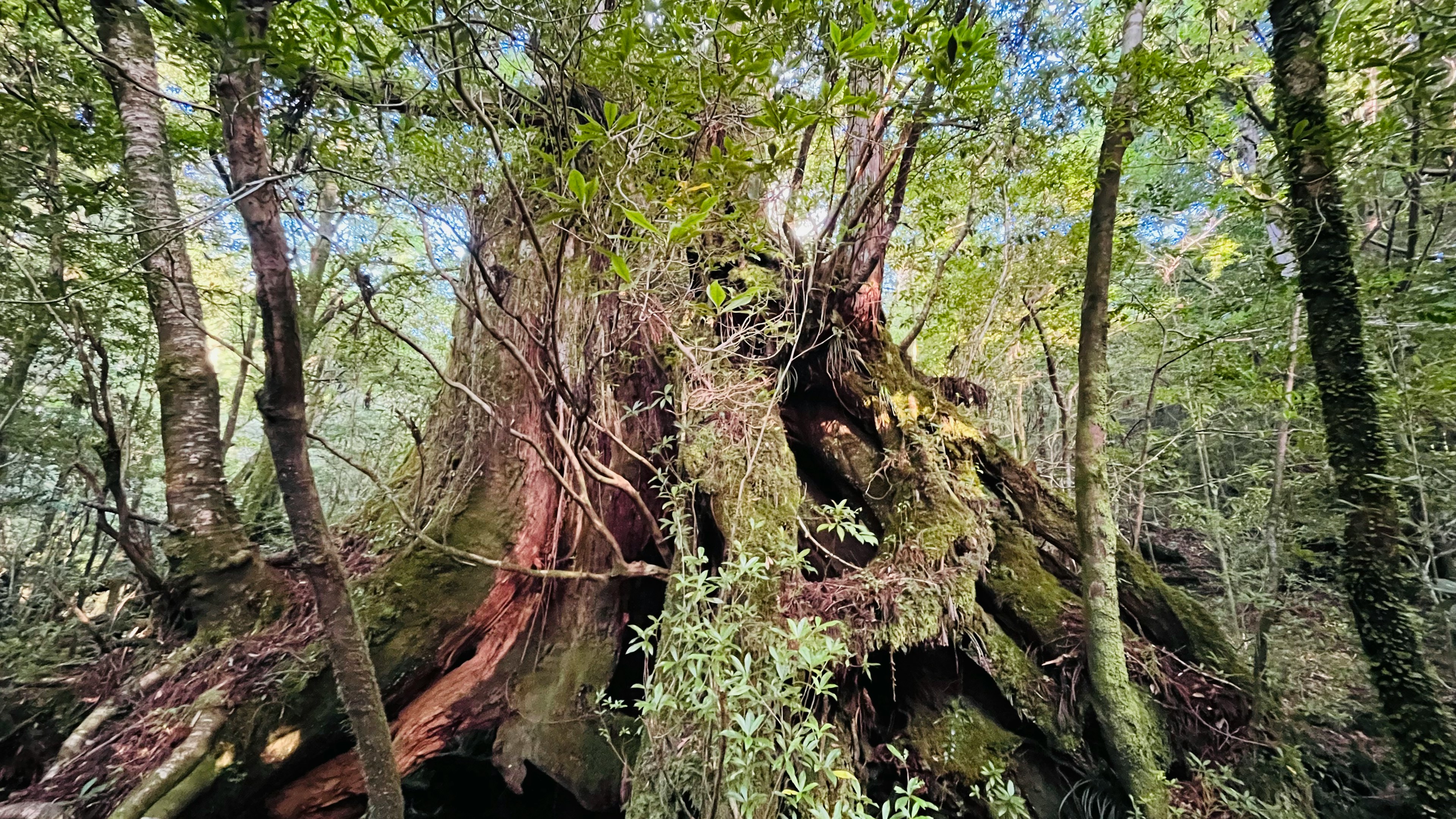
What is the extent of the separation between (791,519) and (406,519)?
1.97 meters

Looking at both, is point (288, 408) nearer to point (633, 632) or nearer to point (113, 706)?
point (113, 706)

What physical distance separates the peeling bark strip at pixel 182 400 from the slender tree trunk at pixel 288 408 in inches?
71.6

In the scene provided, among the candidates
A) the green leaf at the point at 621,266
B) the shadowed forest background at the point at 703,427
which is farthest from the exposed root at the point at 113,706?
the green leaf at the point at 621,266

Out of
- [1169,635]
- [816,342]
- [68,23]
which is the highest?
[68,23]

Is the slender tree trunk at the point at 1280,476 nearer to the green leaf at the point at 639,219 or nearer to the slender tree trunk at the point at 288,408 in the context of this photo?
the green leaf at the point at 639,219

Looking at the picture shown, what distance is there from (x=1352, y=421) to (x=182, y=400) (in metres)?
5.94

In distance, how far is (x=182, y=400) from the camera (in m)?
3.07

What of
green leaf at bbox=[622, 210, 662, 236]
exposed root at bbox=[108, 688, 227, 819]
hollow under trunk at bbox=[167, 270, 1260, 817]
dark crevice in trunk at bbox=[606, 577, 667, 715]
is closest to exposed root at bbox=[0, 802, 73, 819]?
exposed root at bbox=[108, 688, 227, 819]

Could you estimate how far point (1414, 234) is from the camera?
10.4 ft

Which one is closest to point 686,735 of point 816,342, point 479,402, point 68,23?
point 479,402

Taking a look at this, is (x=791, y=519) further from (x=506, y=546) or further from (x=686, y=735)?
(x=506, y=546)

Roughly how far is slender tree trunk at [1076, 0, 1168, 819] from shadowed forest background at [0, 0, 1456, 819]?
0.02 meters

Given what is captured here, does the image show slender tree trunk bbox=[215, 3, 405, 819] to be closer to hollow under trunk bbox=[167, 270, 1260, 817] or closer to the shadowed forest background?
the shadowed forest background

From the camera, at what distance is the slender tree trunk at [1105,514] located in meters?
2.50
